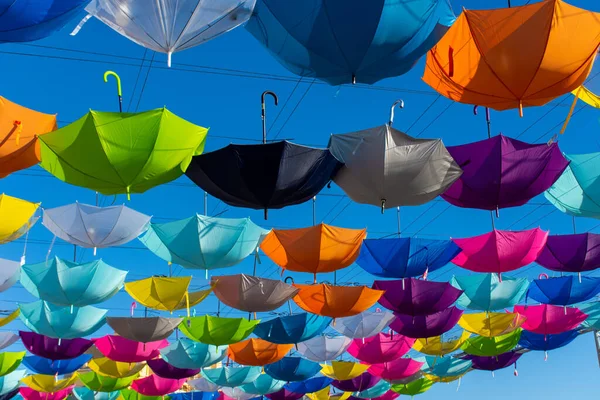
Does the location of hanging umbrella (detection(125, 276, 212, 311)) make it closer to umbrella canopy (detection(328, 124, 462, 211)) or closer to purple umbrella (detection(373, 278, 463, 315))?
purple umbrella (detection(373, 278, 463, 315))

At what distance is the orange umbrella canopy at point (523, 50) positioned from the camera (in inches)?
181

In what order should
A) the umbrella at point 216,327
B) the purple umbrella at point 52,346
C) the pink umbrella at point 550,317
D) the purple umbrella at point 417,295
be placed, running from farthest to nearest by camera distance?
1. the pink umbrella at point 550,317
2. the purple umbrella at point 52,346
3. the umbrella at point 216,327
4. the purple umbrella at point 417,295

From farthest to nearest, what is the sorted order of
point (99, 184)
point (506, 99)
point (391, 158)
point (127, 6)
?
1. point (391, 158)
2. point (99, 184)
3. point (506, 99)
4. point (127, 6)

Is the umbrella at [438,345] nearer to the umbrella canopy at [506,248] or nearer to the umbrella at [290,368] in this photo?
the umbrella at [290,368]

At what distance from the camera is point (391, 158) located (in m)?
6.04

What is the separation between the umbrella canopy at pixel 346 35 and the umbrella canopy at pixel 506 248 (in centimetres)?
408

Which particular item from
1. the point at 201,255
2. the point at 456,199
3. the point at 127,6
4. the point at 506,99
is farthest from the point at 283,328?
the point at 127,6

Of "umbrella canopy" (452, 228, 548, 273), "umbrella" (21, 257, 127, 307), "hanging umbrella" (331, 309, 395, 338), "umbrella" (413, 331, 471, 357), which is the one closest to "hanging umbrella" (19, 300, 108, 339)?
"umbrella" (21, 257, 127, 307)

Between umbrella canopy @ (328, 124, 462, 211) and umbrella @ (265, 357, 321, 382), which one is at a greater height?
umbrella canopy @ (328, 124, 462, 211)

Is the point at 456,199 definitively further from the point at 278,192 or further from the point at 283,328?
the point at 283,328

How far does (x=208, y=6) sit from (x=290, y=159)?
6.66 feet

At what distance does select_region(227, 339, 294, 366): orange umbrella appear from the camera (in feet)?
38.2

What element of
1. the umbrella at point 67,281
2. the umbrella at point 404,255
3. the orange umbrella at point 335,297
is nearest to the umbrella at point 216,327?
the orange umbrella at point 335,297

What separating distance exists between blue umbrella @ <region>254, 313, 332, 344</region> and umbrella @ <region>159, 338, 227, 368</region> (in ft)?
4.67
